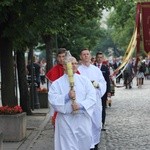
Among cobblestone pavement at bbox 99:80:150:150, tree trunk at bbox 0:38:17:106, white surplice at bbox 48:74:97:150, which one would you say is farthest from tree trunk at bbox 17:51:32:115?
white surplice at bbox 48:74:97:150

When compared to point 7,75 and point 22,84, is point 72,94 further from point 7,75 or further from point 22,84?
point 22,84

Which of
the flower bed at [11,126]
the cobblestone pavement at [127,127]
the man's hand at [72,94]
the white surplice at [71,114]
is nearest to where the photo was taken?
the man's hand at [72,94]

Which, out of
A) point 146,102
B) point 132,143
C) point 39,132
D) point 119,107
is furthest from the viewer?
point 146,102

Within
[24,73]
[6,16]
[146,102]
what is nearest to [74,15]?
[24,73]

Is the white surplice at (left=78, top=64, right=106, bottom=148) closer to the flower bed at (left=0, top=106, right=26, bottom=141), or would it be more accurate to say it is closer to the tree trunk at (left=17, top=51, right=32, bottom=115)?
the flower bed at (left=0, top=106, right=26, bottom=141)

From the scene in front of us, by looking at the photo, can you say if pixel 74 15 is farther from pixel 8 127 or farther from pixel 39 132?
pixel 8 127

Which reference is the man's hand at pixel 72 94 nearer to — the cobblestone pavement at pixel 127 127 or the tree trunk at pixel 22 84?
the cobblestone pavement at pixel 127 127

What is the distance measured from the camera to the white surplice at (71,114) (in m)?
7.21

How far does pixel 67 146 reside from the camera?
7262mm

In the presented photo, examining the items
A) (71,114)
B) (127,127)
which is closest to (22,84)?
(127,127)

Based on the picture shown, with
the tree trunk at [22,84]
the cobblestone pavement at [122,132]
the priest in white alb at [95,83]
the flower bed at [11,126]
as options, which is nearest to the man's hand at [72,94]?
the priest in white alb at [95,83]

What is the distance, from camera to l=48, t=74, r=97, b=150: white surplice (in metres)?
7.21

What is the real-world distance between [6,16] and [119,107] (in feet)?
29.1

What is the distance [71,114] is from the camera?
286 inches
